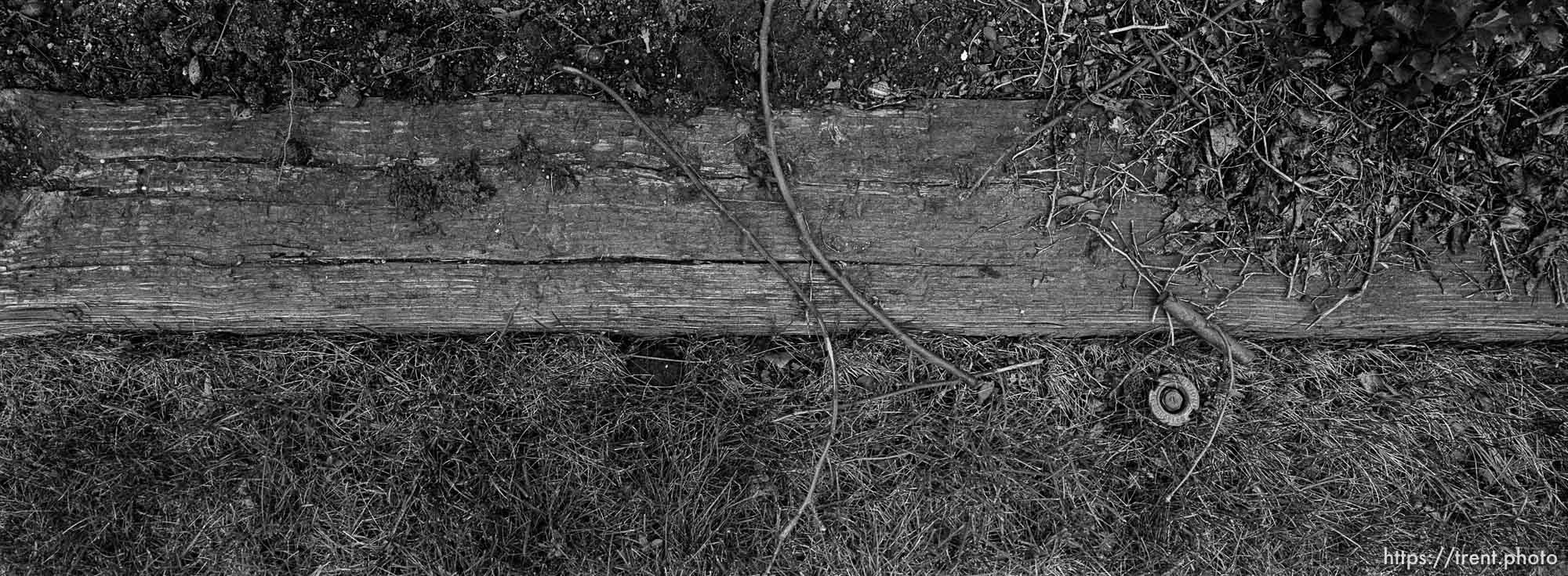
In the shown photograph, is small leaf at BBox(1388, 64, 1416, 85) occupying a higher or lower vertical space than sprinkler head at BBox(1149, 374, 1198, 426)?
higher

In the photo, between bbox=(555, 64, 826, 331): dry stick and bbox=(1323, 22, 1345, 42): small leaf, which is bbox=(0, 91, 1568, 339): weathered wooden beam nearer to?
bbox=(555, 64, 826, 331): dry stick

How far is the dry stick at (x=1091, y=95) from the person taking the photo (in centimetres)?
219

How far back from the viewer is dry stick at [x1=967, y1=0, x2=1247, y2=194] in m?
2.19

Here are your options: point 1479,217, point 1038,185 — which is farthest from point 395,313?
point 1479,217

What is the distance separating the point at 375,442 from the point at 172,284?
66 centimetres

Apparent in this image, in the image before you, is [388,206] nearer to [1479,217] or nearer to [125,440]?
[125,440]

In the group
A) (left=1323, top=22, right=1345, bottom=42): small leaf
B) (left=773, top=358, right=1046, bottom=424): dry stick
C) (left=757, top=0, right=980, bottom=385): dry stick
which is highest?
(left=1323, top=22, right=1345, bottom=42): small leaf

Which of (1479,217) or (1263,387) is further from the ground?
(1479,217)

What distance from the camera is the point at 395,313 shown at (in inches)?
86.0

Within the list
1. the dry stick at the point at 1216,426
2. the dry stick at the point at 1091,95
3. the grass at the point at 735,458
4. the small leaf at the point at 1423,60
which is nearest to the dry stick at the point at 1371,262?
the grass at the point at 735,458

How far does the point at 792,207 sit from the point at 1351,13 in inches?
60.7

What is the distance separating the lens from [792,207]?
211 centimetres

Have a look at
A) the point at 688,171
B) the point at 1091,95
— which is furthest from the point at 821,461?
the point at 1091,95

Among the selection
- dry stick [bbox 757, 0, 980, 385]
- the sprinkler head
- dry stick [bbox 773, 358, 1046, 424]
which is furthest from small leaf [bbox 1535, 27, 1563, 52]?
dry stick [bbox 757, 0, 980, 385]
